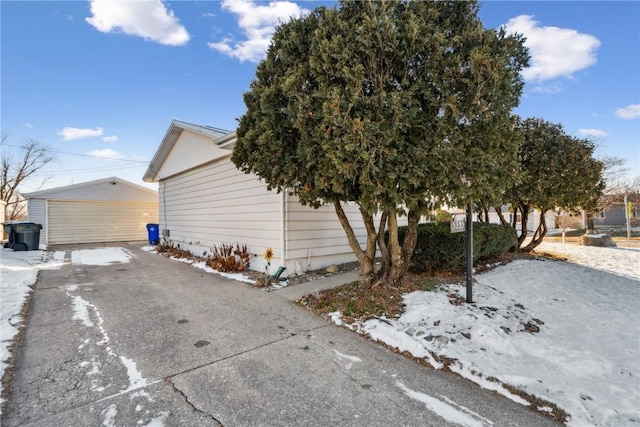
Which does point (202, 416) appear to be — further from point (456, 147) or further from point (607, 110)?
point (607, 110)

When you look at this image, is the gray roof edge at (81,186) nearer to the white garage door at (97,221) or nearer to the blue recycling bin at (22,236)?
the white garage door at (97,221)

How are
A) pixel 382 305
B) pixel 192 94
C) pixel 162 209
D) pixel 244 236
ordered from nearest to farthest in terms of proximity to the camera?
pixel 382 305
pixel 244 236
pixel 192 94
pixel 162 209

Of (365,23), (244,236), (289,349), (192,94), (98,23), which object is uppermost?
(98,23)

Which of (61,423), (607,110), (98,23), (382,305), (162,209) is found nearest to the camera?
(61,423)

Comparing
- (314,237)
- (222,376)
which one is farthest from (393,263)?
(222,376)

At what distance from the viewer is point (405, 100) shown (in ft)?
11.6

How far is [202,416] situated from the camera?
2156 millimetres

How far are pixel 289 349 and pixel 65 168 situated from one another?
109 feet

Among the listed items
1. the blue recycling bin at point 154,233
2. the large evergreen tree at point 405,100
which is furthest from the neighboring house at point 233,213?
the blue recycling bin at point 154,233

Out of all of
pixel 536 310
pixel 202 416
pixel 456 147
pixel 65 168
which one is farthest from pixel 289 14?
pixel 65 168

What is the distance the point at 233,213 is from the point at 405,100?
580cm

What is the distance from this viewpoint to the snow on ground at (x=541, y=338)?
265 cm

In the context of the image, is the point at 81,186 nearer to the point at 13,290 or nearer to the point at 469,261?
the point at 13,290

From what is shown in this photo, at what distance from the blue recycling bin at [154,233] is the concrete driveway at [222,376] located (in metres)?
10.1
